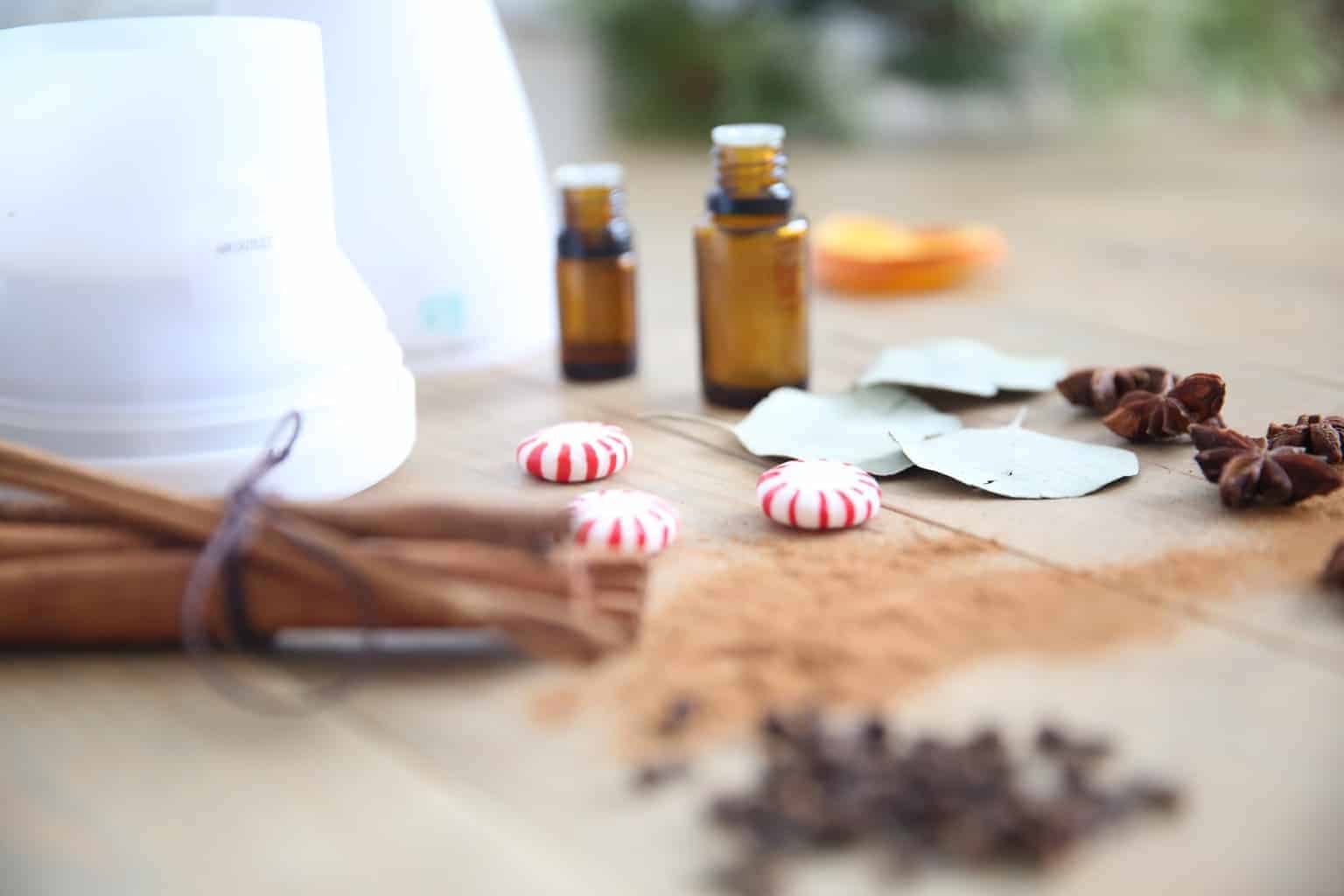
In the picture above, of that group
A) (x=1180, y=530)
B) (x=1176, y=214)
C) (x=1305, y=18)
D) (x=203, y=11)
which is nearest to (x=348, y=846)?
(x=1180, y=530)

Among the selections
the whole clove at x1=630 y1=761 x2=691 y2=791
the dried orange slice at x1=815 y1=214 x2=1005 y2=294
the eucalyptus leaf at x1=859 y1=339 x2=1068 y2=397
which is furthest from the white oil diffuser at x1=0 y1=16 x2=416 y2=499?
the dried orange slice at x1=815 y1=214 x2=1005 y2=294

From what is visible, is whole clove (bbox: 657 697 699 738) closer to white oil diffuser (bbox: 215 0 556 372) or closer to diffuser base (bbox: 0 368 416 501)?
diffuser base (bbox: 0 368 416 501)

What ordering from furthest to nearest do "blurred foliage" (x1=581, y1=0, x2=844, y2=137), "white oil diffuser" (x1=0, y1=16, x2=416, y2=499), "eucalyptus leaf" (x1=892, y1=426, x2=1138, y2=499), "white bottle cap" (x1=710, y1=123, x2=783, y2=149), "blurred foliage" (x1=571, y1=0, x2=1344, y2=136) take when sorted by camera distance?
"blurred foliage" (x1=581, y1=0, x2=844, y2=137), "blurred foliage" (x1=571, y1=0, x2=1344, y2=136), "white bottle cap" (x1=710, y1=123, x2=783, y2=149), "eucalyptus leaf" (x1=892, y1=426, x2=1138, y2=499), "white oil diffuser" (x1=0, y1=16, x2=416, y2=499)

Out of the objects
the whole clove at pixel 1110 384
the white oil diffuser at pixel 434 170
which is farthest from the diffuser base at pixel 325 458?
the whole clove at pixel 1110 384

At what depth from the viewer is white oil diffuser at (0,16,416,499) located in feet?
2.74

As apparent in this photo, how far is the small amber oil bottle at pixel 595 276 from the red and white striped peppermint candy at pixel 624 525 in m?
0.43

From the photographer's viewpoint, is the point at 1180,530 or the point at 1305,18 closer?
the point at 1180,530

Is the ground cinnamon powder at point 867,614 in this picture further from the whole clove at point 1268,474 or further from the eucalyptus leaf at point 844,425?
→ the eucalyptus leaf at point 844,425

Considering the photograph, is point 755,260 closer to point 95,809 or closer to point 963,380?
point 963,380

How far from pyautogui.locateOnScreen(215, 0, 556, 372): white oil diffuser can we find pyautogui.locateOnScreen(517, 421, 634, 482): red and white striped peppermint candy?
302 mm

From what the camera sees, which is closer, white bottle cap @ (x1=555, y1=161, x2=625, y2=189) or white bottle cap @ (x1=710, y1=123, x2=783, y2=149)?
white bottle cap @ (x1=710, y1=123, x2=783, y2=149)

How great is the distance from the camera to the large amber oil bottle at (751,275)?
1.12m

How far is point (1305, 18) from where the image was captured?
280 cm

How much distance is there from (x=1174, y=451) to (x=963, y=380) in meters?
0.21
